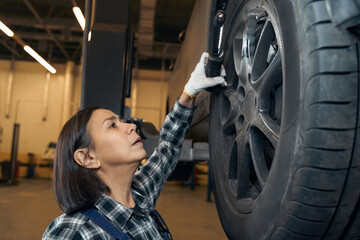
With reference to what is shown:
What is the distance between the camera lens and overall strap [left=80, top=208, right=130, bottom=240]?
102cm

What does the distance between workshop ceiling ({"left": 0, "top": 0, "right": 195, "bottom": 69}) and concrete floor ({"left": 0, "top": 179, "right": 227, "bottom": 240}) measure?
3071 mm

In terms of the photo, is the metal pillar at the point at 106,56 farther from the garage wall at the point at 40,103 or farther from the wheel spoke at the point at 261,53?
the garage wall at the point at 40,103

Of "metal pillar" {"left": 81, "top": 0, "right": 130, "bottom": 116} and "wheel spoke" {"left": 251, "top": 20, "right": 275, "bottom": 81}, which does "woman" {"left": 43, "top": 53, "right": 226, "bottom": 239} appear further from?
"metal pillar" {"left": 81, "top": 0, "right": 130, "bottom": 116}

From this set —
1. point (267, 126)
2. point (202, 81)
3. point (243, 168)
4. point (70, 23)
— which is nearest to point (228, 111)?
point (202, 81)

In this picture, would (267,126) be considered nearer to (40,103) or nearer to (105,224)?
(105,224)

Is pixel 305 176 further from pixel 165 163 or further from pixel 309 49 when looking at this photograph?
pixel 165 163

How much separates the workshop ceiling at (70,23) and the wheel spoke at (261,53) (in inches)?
217

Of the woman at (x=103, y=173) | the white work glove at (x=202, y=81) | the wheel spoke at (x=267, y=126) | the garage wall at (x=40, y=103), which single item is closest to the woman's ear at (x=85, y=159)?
the woman at (x=103, y=173)

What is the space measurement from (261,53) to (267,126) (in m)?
0.22

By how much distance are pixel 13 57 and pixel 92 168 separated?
11166 mm

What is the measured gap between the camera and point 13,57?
1101 centimetres

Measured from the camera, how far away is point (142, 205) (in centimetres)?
132

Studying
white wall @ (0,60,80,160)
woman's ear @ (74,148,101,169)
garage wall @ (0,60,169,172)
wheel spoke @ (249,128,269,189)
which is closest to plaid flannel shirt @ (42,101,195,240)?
woman's ear @ (74,148,101,169)

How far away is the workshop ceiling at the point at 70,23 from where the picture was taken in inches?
305
